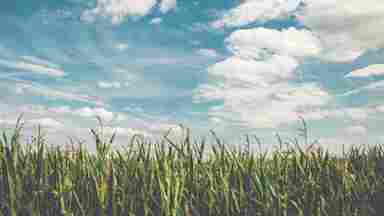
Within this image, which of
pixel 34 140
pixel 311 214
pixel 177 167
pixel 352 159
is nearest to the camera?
pixel 311 214

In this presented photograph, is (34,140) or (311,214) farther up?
(34,140)

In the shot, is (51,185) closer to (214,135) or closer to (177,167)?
(177,167)

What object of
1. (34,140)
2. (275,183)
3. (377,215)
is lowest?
(377,215)

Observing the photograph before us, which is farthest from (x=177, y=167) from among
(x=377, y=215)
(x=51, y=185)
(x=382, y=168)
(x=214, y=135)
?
(x=382, y=168)

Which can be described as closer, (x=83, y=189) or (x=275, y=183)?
(x=83, y=189)

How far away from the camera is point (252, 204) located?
3.21 m

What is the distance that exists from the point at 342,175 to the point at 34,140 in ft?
8.22

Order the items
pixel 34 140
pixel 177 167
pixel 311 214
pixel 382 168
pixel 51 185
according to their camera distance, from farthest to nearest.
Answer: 1. pixel 382 168
2. pixel 34 140
3. pixel 177 167
4. pixel 51 185
5. pixel 311 214

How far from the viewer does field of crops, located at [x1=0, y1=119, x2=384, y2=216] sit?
3010 millimetres

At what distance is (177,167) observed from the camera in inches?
144

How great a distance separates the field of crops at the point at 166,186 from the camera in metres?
3.01

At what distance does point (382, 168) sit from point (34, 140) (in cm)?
343

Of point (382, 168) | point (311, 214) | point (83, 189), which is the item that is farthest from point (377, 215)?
point (83, 189)

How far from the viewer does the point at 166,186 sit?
3.20 metres
